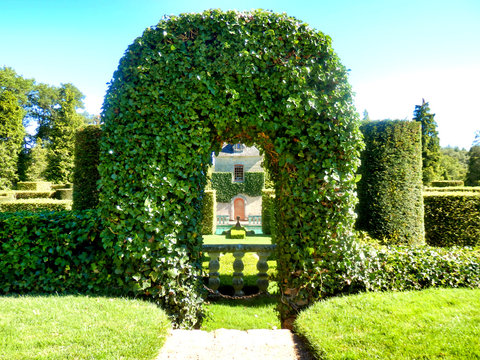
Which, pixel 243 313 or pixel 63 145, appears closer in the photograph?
pixel 243 313

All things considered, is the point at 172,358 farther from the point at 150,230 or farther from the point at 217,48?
the point at 217,48

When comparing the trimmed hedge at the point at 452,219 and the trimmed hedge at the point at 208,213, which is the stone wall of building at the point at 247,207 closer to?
the trimmed hedge at the point at 208,213

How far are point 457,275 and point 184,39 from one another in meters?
6.16

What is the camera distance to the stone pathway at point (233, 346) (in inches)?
119

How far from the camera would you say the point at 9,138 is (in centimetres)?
3166

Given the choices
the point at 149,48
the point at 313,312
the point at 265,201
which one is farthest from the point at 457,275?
the point at 265,201

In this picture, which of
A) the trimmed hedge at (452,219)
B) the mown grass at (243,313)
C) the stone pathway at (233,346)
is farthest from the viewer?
the trimmed hedge at (452,219)

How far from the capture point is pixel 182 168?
4.15m

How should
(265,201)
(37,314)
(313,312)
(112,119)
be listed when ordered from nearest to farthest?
1. (37,314)
2. (313,312)
3. (112,119)
4. (265,201)

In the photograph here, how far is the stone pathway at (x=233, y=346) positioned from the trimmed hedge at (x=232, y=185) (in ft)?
73.5

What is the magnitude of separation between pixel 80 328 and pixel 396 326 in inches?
152

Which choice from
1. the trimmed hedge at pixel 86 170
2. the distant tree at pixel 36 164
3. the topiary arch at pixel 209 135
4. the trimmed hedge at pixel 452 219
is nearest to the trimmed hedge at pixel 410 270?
the topiary arch at pixel 209 135

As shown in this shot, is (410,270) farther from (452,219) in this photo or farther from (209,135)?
(452,219)

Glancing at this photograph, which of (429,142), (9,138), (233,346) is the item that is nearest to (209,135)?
(233,346)
